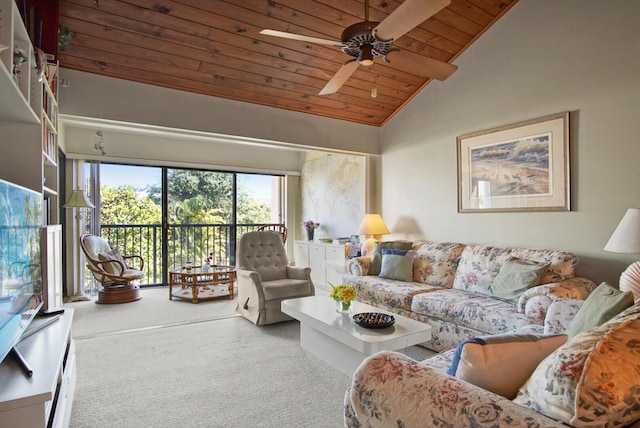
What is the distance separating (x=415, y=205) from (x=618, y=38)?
8.11ft

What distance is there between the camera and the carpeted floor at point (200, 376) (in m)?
2.01

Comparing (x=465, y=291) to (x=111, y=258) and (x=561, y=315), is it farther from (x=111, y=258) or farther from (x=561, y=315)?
(x=111, y=258)

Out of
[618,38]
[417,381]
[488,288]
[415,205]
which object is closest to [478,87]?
[618,38]

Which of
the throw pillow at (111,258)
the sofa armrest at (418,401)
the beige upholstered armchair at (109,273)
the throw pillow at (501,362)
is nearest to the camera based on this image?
the sofa armrest at (418,401)

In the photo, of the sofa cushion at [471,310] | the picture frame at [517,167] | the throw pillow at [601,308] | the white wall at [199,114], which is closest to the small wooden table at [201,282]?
the white wall at [199,114]

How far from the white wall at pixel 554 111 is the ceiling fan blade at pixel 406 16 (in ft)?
Answer: 6.46

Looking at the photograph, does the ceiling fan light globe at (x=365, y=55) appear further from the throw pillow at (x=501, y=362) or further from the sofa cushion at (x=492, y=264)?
the sofa cushion at (x=492, y=264)

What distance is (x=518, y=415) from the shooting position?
90 centimetres

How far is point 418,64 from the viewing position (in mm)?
2637

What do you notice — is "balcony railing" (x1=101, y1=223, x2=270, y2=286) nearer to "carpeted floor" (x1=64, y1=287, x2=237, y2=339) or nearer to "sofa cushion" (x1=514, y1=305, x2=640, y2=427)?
"carpeted floor" (x1=64, y1=287, x2=237, y2=339)

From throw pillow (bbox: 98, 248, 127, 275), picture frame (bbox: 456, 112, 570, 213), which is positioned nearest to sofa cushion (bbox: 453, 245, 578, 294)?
picture frame (bbox: 456, 112, 570, 213)

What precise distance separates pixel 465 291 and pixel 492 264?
350mm

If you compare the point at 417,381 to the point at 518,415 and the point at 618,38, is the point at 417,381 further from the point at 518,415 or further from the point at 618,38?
the point at 618,38

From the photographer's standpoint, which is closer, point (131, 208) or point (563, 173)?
point (563, 173)
